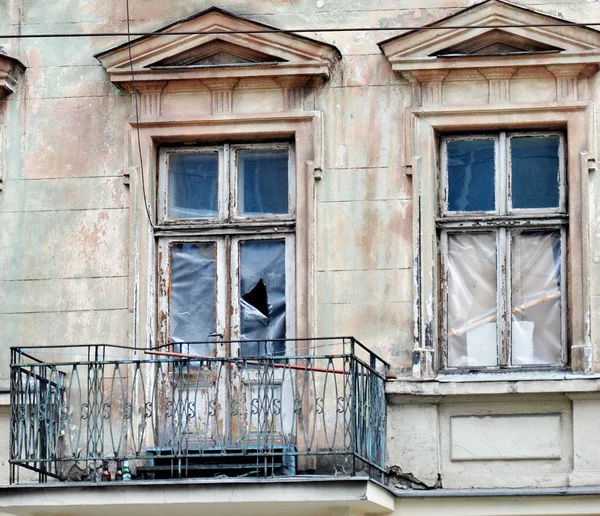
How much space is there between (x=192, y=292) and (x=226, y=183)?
0.87 meters

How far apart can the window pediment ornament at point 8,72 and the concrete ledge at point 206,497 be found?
330cm

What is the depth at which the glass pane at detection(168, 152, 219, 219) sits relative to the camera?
48.0 ft

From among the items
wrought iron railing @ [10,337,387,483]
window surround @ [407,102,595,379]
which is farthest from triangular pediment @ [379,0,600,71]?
wrought iron railing @ [10,337,387,483]

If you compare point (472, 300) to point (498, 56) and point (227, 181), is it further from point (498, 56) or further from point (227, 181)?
point (227, 181)

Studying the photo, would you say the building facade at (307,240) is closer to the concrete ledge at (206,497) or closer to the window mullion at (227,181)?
the window mullion at (227,181)

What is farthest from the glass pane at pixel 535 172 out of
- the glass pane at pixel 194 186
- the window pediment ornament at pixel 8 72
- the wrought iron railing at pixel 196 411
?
the window pediment ornament at pixel 8 72

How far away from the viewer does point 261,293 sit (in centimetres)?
1447

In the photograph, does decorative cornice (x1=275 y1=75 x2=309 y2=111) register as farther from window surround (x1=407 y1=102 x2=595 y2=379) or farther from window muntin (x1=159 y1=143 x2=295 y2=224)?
window surround (x1=407 y1=102 x2=595 y2=379)

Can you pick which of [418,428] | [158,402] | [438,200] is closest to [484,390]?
[418,428]

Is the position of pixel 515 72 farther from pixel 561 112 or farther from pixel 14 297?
pixel 14 297

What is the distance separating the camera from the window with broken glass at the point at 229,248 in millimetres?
14430

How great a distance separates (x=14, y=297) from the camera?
1448cm

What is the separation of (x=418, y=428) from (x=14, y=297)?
127 inches

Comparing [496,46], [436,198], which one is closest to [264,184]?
[436,198]
